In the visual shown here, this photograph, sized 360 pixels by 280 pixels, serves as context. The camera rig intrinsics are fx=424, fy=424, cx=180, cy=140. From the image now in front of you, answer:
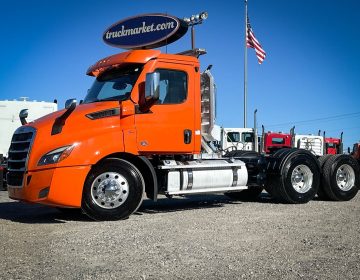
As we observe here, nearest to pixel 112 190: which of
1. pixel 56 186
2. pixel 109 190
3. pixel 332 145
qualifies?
pixel 109 190

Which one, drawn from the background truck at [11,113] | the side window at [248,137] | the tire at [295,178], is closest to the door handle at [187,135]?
the tire at [295,178]

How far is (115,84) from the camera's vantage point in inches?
320

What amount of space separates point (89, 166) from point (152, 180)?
127cm

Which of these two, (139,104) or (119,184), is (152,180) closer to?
(119,184)

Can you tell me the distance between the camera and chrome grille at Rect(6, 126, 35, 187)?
7184 millimetres

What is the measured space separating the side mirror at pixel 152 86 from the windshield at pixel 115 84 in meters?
0.54

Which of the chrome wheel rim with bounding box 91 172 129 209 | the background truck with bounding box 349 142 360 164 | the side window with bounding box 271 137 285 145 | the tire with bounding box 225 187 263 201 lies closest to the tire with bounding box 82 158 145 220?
the chrome wheel rim with bounding box 91 172 129 209

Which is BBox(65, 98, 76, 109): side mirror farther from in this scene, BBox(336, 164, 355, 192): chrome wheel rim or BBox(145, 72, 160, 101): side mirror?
BBox(336, 164, 355, 192): chrome wheel rim

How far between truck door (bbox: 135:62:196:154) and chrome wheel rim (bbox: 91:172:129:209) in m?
0.77

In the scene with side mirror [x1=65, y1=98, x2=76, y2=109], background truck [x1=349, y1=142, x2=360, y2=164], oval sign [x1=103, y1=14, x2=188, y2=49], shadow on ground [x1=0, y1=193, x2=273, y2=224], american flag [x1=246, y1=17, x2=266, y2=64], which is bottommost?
shadow on ground [x1=0, y1=193, x2=273, y2=224]

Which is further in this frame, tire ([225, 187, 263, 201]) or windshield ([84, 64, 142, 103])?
tire ([225, 187, 263, 201])

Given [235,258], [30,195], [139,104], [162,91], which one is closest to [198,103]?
[162,91]

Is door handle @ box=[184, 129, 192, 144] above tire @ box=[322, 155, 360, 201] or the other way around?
above

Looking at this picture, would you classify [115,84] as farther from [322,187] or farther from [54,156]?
[322,187]
